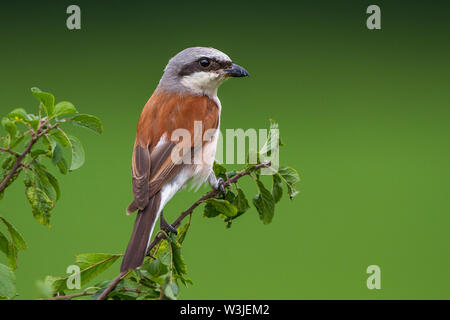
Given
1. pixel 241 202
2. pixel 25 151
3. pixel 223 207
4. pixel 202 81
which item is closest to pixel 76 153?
pixel 25 151

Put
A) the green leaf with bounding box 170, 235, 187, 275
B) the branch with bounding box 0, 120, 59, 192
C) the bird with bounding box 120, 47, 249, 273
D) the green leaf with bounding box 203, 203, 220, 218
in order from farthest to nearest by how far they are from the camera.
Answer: the bird with bounding box 120, 47, 249, 273 → the green leaf with bounding box 203, 203, 220, 218 → the green leaf with bounding box 170, 235, 187, 275 → the branch with bounding box 0, 120, 59, 192

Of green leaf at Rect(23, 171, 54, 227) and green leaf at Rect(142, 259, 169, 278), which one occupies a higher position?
green leaf at Rect(23, 171, 54, 227)

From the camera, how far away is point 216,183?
8.62 ft

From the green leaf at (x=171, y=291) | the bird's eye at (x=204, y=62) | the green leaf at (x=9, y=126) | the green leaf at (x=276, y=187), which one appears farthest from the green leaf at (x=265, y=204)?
the bird's eye at (x=204, y=62)

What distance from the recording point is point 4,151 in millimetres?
1895

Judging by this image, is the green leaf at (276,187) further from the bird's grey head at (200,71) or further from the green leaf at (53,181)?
the bird's grey head at (200,71)

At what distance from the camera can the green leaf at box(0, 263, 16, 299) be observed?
1.72m

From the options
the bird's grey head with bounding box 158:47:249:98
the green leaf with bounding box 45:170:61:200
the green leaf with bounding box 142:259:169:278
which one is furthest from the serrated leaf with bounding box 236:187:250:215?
the bird's grey head with bounding box 158:47:249:98

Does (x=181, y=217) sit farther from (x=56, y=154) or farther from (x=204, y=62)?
(x=204, y=62)

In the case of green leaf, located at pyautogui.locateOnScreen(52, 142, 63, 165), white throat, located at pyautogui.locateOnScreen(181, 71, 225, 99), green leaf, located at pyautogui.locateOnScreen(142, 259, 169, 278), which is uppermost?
white throat, located at pyautogui.locateOnScreen(181, 71, 225, 99)

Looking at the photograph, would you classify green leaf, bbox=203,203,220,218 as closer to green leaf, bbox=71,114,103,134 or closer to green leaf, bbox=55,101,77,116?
green leaf, bbox=71,114,103,134

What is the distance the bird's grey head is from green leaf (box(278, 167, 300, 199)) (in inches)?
35.0

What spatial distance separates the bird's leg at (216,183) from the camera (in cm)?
245

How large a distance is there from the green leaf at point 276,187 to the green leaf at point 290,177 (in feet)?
0.06
